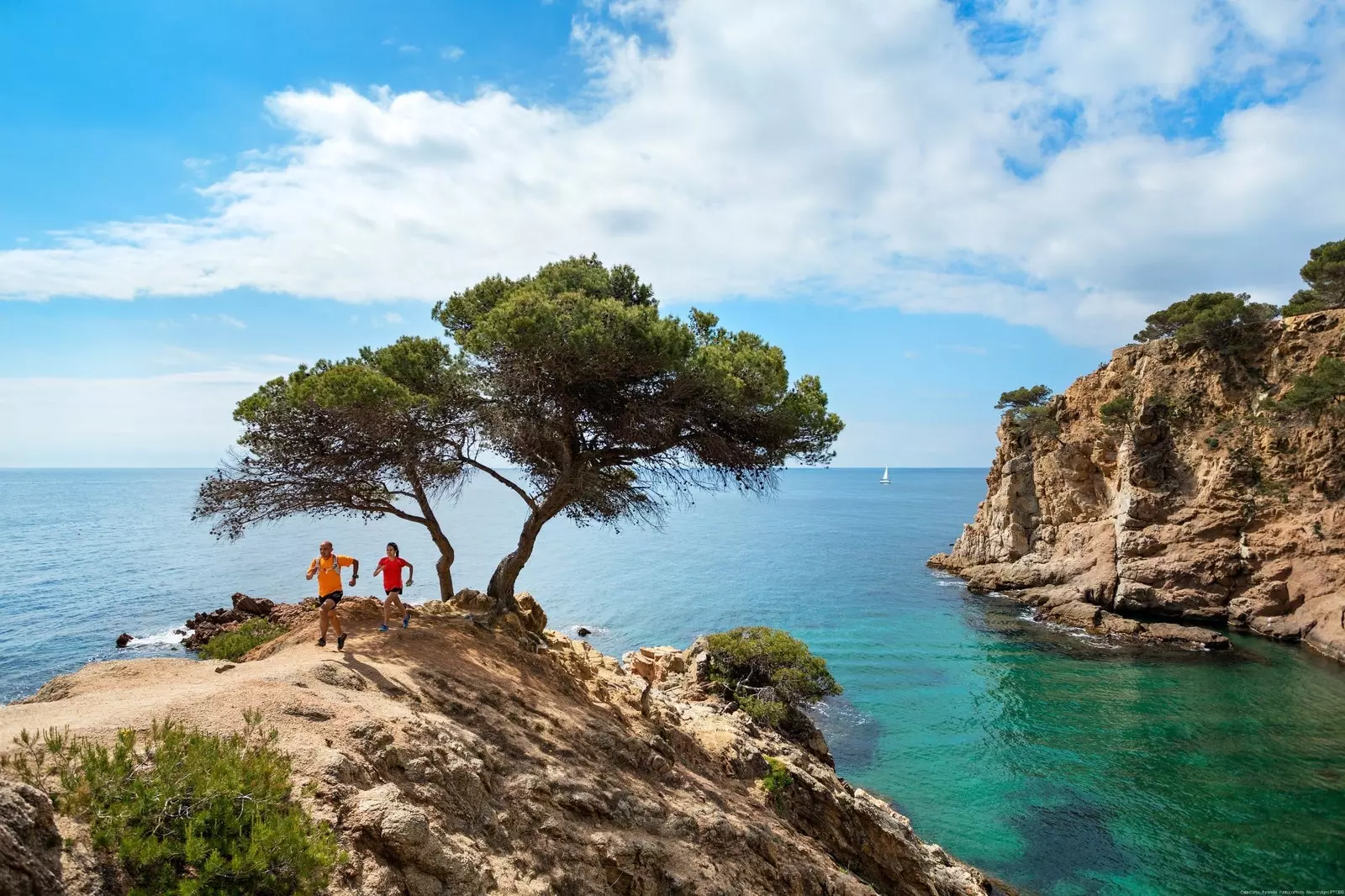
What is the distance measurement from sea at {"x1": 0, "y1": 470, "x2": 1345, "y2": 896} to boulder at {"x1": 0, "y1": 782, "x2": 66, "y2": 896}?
804 cm

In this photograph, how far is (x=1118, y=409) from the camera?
47.6m

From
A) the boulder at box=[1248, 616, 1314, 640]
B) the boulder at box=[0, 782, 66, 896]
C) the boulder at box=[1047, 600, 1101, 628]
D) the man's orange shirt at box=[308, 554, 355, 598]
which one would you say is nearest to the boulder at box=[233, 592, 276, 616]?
the man's orange shirt at box=[308, 554, 355, 598]

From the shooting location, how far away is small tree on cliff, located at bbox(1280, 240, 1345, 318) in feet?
152

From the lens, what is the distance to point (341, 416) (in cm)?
1409

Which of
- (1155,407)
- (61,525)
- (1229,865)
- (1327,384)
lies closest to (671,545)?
(1155,407)

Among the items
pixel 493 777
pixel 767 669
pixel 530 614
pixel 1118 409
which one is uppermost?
pixel 1118 409

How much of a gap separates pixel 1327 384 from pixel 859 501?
12141 cm

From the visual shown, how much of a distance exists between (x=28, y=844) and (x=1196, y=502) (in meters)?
53.2

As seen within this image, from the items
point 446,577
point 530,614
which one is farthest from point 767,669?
point 446,577

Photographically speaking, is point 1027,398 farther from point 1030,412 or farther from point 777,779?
point 777,779

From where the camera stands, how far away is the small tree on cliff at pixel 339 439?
14.3 m

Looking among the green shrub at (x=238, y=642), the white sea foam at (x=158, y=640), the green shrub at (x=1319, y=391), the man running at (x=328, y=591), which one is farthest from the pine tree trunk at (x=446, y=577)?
the green shrub at (x=1319, y=391)

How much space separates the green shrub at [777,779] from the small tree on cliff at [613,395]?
6109 mm

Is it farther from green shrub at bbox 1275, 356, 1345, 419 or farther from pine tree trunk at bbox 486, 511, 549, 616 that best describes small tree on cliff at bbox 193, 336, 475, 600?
Result: green shrub at bbox 1275, 356, 1345, 419
